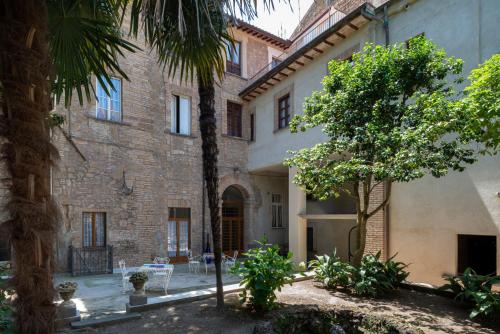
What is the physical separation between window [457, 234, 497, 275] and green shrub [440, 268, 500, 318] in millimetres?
2578

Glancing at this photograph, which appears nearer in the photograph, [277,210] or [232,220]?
[232,220]

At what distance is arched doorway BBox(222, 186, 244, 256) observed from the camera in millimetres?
17391

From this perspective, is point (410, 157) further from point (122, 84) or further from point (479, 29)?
point (122, 84)

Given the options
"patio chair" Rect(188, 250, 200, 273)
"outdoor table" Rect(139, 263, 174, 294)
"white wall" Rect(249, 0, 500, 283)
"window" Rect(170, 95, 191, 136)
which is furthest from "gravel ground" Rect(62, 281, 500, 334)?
"window" Rect(170, 95, 191, 136)

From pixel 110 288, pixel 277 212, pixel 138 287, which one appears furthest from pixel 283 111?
pixel 138 287

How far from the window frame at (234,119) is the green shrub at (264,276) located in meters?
11.8

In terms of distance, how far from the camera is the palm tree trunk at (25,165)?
2.76 m

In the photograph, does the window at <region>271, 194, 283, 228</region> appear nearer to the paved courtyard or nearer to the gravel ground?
the paved courtyard

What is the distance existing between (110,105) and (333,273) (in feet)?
34.1

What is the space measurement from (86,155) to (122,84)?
3132 mm

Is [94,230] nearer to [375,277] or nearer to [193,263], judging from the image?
[193,263]

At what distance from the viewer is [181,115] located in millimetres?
15930

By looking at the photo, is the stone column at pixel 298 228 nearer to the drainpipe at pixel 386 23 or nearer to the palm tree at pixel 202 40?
the drainpipe at pixel 386 23

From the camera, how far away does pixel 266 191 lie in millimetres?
18516
